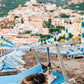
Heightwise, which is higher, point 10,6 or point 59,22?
point 10,6

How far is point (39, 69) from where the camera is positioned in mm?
4441

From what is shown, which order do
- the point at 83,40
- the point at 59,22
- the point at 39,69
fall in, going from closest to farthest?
the point at 83,40, the point at 39,69, the point at 59,22

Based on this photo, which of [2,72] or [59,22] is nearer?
[2,72]

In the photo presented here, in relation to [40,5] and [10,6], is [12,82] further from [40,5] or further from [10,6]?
[10,6]

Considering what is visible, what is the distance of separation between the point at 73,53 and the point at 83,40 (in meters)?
6.29

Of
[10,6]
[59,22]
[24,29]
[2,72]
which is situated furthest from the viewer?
[10,6]

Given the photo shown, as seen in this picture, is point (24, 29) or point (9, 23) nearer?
point (24, 29)

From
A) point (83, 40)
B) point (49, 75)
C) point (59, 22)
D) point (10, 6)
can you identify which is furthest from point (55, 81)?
point (10, 6)

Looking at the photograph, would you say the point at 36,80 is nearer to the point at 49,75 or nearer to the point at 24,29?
the point at 49,75

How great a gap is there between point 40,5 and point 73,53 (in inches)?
2461

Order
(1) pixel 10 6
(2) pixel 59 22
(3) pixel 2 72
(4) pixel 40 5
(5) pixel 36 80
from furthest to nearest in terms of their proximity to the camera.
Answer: (1) pixel 10 6 < (4) pixel 40 5 < (2) pixel 59 22 < (3) pixel 2 72 < (5) pixel 36 80

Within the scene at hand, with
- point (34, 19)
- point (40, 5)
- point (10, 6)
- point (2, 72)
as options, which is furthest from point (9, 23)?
point (2, 72)

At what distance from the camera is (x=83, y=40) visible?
9.27 feet

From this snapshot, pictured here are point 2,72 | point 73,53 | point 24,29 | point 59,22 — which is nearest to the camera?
point 2,72
